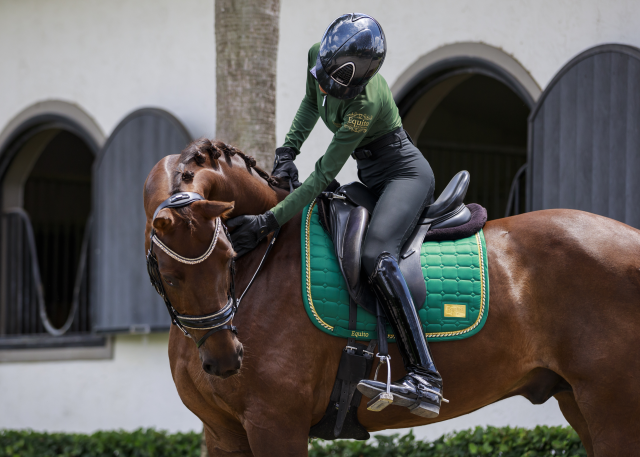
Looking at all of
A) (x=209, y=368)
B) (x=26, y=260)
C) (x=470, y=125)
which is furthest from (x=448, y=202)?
(x=470, y=125)

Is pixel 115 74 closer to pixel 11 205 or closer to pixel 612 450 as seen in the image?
pixel 11 205

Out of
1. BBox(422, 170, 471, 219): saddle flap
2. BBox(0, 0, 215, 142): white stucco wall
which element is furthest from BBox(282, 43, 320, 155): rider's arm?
BBox(0, 0, 215, 142): white stucco wall

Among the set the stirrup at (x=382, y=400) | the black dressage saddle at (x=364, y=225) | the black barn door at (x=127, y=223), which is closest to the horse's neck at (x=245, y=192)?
the black dressage saddle at (x=364, y=225)

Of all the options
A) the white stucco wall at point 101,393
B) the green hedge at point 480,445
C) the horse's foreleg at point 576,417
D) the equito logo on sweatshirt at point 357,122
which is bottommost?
the white stucco wall at point 101,393

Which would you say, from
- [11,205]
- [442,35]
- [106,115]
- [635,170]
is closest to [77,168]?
[11,205]

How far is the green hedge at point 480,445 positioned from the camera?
18.6 feet

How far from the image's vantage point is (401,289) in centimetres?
346

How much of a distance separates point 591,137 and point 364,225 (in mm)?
3099

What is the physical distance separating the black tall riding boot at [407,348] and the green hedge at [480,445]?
2533mm

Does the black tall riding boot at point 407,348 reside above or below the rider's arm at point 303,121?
below

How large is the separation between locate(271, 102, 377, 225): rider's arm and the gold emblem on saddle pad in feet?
2.59

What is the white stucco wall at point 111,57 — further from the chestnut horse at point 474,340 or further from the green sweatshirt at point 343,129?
the chestnut horse at point 474,340

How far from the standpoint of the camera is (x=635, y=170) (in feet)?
18.9

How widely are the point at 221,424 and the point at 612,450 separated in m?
1.72
